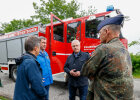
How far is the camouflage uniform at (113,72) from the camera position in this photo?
0.92 metres

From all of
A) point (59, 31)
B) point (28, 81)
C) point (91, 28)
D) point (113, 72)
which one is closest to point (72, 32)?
point (59, 31)

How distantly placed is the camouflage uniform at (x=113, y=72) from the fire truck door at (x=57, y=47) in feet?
8.40

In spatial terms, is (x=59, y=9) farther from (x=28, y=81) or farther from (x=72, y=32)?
(x=28, y=81)

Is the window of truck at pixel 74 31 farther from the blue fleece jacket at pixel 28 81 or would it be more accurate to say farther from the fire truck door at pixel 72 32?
the blue fleece jacket at pixel 28 81

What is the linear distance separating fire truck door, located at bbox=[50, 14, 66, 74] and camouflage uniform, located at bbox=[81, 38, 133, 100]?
2.56m

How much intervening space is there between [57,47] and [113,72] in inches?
113

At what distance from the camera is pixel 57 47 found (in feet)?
12.0

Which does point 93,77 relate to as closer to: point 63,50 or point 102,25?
point 102,25

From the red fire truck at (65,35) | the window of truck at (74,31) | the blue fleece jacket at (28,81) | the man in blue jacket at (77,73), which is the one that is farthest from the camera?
the window of truck at (74,31)

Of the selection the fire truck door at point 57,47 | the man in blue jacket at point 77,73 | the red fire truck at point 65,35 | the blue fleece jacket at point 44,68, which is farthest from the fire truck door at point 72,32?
the blue fleece jacket at point 44,68

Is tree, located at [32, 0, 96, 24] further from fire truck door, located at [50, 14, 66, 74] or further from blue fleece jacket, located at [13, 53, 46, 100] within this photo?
blue fleece jacket, located at [13, 53, 46, 100]

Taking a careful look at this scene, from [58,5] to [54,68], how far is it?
11315 mm

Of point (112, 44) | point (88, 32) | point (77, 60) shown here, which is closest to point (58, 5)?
point (88, 32)

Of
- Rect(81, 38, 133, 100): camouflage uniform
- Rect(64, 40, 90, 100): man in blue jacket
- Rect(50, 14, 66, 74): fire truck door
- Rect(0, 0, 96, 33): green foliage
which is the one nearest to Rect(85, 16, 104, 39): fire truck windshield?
Rect(50, 14, 66, 74): fire truck door
